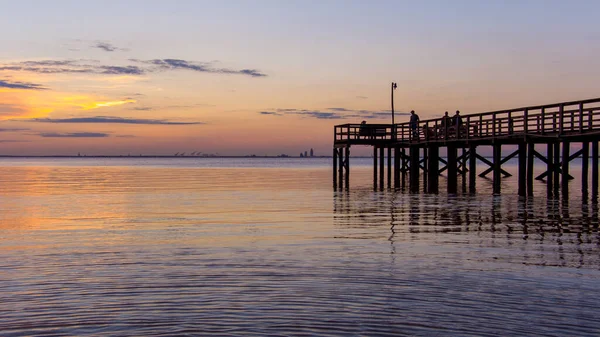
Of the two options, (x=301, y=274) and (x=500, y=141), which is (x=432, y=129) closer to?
(x=500, y=141)

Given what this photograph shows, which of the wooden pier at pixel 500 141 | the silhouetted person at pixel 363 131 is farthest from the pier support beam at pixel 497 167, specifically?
the silhouetted person at pixel 363 131

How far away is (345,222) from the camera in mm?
18406

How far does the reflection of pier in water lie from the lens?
41.5 ft

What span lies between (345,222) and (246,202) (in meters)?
8.17

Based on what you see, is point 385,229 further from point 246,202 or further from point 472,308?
point 246,202

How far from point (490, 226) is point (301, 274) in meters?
8.22

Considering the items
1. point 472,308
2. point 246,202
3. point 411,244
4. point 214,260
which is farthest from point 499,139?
point 472,308

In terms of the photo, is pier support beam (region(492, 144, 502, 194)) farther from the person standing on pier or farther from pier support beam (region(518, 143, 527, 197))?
the person standing on pier

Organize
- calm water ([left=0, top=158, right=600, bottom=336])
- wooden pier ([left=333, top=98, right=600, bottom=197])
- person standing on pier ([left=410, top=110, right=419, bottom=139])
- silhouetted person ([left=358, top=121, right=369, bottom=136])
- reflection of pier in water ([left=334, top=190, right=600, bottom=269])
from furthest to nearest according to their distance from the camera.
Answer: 1. silhouetted person ([left=358, top=121, right=369, bottom=136])
2. person standing on pier ([left=410, top=110, right=419, bottom=139])
3. wooden pier ([left=333, top=98, right=600, bottom=197])
4. reflection of pier in water ([left=334, top=190, right=600, bottom=269])
5. calm water ([left=0, top=158, right=600, bottom=336])

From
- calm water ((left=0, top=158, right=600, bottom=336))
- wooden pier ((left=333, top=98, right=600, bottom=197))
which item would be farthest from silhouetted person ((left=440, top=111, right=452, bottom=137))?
calm water ((left=0, top=158, right=600, bottom=336))

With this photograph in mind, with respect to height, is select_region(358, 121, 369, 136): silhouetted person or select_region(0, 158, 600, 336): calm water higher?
select_region(358, 121, 369, 136): silhouetted person

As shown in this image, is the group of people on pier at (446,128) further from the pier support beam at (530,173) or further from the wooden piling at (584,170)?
the wooden piling at (584,170)

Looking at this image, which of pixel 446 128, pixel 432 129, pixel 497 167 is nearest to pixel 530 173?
pixel 497 167

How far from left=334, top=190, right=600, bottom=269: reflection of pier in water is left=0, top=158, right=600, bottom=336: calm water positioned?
6cm
